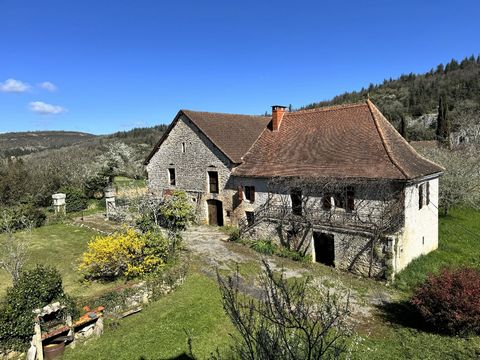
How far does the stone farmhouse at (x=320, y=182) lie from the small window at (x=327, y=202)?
5 cm

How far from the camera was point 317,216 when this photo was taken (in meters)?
18.3

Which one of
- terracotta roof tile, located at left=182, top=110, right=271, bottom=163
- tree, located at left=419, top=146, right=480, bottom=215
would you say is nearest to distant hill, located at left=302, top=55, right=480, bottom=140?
tree, located at left=419, top=146, right=480, bottom=215

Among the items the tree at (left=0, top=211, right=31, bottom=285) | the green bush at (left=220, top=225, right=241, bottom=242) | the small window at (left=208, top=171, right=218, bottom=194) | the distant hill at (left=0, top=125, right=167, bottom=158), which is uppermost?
the distant hill at (left=0, top=125, right=167, bottom=158)

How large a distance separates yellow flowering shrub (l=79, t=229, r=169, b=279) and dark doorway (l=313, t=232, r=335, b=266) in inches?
343

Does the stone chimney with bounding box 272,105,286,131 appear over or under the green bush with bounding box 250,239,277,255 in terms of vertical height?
over

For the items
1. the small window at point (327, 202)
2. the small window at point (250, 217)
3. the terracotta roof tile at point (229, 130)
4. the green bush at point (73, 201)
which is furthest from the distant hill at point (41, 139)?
the small window at point (327, 202)

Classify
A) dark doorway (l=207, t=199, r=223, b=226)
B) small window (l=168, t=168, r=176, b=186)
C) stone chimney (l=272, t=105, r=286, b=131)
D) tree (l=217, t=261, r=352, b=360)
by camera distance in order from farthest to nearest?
small window (l=168, t=168, r=176, b=186), dark doorway (l=207, t=199, r=223, b=226), stone chimney (l=272, t=105, r=286, b=131), tree (l=217, t=261, r=352, b=360)

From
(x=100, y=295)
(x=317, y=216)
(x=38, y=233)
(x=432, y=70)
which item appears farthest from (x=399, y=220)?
(x=432, y=70)

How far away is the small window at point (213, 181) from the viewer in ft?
80.2

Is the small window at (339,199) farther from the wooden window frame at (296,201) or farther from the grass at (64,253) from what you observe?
the grass at (64,253)

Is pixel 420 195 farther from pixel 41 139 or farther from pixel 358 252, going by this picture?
pixel 41 139

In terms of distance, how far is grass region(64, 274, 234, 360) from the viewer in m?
9.73

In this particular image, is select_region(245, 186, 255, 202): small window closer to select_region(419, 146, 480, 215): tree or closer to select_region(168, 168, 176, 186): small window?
select_region(168, 168, 176, 186): small window

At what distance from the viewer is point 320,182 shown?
58.9ft
